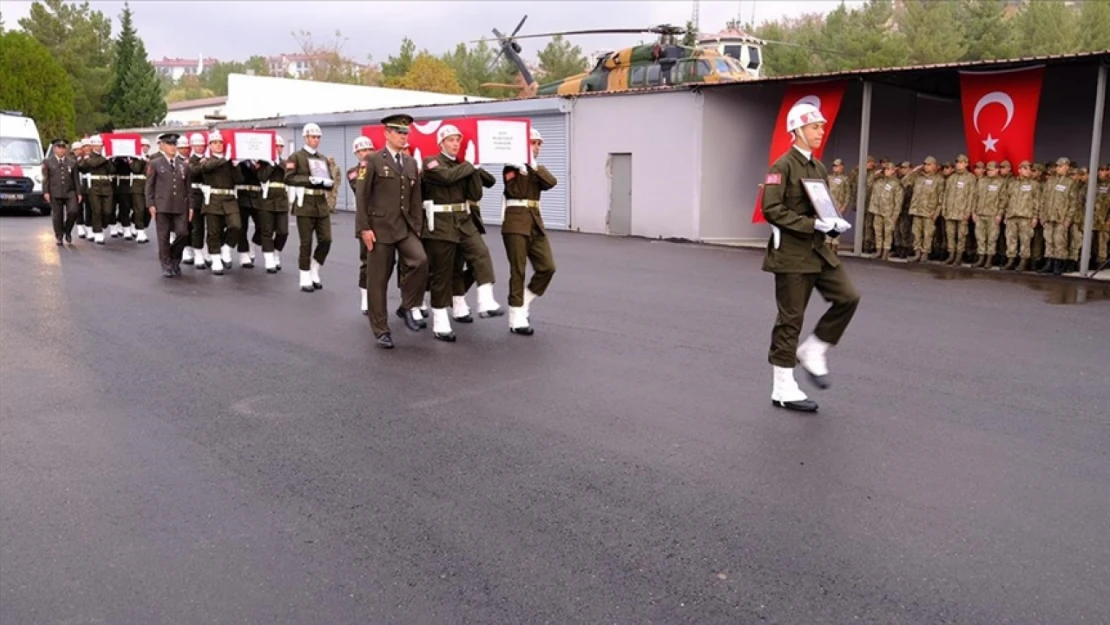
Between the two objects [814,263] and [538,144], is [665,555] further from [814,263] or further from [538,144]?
[538,144]

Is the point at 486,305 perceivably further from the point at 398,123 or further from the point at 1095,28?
the point at 1095,28

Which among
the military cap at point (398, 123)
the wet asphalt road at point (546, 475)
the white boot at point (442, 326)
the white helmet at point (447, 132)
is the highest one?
the military cap at point (398, 123)

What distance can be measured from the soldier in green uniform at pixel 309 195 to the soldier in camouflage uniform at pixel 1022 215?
1069 cm

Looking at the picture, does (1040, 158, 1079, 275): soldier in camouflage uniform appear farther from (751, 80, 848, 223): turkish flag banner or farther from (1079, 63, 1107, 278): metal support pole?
(751, 80, 848, 223): turkish flag banner

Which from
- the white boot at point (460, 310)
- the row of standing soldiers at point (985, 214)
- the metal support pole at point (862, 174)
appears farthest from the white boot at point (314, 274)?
the row of standing soldiers at point (985, 214)

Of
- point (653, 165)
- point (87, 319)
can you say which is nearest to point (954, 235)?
point (653, 165)

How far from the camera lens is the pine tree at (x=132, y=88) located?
6750cm

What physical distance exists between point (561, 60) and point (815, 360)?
63166 mm

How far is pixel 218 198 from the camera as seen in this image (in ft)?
45.2

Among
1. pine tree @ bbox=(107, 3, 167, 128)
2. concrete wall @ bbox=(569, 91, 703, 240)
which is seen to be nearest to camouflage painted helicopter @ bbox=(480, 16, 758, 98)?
concrete wall @ bbox=(569, 91, 703, 240)

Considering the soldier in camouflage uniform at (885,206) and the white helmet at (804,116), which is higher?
the white helmet at (804,116)

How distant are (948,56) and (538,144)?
128ft

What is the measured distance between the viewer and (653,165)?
21672 millimetres

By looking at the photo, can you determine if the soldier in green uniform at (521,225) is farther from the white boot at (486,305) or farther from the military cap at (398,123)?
the military cap at (398,123)
